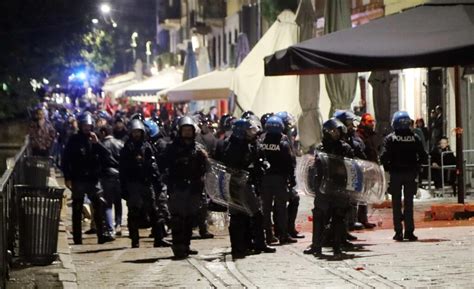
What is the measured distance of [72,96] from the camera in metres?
61.8

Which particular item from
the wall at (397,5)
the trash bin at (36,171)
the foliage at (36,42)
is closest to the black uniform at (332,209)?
the trash bin at (36,171)

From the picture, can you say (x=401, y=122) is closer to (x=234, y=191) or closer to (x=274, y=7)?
(x=234, y=191)

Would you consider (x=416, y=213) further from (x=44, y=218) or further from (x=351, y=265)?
(x=44, y=218)

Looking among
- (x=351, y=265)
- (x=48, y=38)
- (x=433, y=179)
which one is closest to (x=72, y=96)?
(x=48, y=38)

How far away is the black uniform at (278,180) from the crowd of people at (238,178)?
1 cm

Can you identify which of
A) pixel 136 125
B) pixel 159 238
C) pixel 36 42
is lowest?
pixel 159 238

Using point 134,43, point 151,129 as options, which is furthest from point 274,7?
point 134,43

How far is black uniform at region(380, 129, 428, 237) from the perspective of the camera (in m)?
15.5

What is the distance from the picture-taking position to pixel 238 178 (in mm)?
14758

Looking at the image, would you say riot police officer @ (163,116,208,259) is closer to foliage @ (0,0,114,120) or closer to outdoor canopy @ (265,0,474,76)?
outdoor canopy @ (265,0,474,76)

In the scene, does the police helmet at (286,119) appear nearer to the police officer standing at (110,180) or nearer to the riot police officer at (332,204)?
the riot police officer at (332,204)

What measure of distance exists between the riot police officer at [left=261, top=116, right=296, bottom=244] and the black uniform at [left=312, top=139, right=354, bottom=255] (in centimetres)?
125

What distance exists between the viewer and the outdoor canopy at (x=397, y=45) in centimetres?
Answer: 1546

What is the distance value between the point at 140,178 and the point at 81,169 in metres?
1.25
